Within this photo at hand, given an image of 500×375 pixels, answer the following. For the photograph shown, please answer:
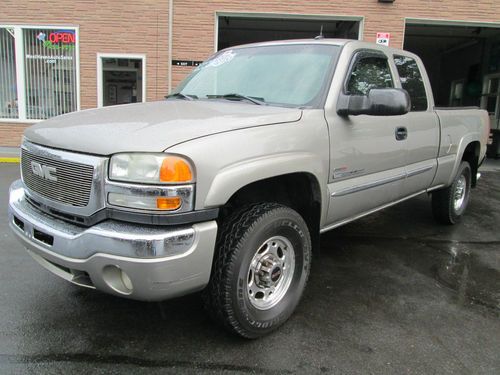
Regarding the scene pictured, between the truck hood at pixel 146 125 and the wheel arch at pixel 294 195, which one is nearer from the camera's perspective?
the truck hood at pixel 146 125

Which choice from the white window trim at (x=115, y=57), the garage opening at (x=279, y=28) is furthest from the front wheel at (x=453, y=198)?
the white window trim at (x=115, y=57)

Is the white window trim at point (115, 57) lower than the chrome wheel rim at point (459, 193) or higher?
higher

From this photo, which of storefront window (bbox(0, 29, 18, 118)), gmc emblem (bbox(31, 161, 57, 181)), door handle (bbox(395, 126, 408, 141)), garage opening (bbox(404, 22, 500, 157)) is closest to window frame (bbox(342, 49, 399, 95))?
door handle (bbox(395, 126, 408, 141))

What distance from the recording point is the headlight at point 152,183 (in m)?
2.41

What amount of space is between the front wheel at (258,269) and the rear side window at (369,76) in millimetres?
1322

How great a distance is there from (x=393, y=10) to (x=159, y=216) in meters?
11.5

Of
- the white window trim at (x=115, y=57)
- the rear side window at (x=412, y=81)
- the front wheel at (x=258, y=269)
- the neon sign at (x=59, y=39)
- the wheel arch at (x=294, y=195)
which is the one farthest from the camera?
the neon sign at (x=59, y=39)

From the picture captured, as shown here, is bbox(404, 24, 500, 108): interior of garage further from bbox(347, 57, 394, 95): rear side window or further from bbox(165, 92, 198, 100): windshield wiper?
bbox(165, 92, 198, 100): windshield wiper

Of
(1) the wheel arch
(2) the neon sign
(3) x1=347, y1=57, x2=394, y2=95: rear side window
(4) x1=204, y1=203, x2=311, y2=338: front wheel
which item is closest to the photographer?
(4) x1=204, y1=203, x2=311, y2=338: front wheel

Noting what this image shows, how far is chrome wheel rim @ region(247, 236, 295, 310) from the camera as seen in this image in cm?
298

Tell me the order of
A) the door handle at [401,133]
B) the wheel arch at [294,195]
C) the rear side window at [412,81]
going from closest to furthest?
the wheel arch at [294,195], the door handle at [401,133], the rear side window at [412,81]

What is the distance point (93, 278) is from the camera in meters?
2.55

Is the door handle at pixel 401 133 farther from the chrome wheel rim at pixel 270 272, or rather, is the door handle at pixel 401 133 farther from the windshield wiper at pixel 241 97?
the chrome wheel rim at pixel 270 272

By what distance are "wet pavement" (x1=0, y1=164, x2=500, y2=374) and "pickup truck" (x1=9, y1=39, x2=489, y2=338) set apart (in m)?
0.27
